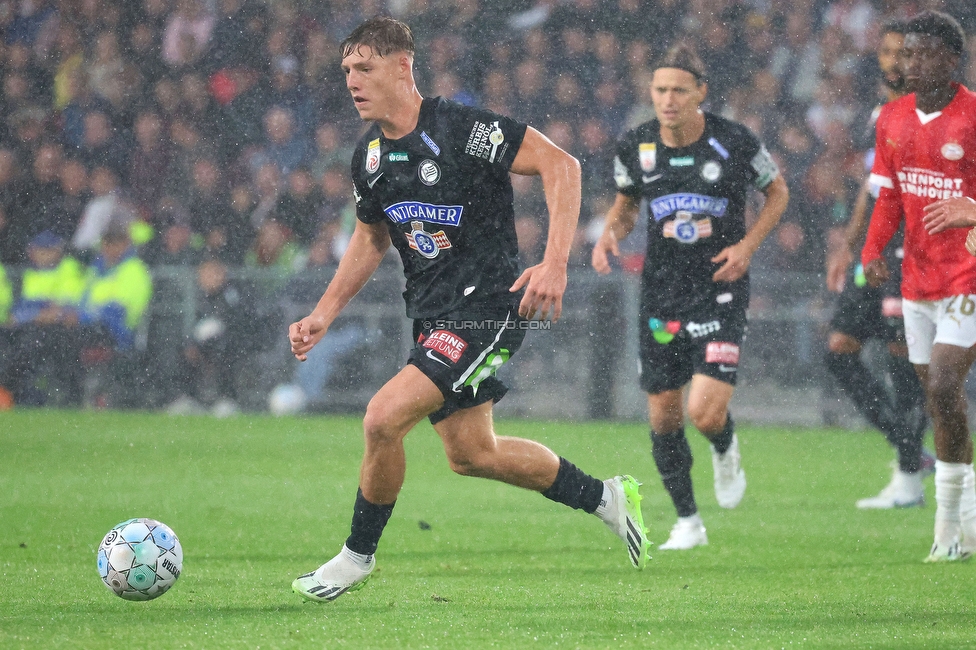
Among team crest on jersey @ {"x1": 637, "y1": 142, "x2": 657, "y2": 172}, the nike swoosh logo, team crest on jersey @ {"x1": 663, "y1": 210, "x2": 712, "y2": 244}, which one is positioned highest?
team crest on jersey @ {"x1": 637, "y1": 142, "x2": 657, "y2": 172}

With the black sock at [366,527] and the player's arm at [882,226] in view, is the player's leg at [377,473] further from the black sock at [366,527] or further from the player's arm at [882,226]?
the player's arm at [882,226]

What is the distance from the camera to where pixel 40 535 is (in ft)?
20.2

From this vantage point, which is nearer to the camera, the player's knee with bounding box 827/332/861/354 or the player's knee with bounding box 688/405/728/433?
the player's knee with bounding box 688/405/728/433

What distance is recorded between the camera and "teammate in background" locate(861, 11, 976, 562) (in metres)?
5.61

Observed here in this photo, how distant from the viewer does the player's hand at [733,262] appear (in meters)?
6.30

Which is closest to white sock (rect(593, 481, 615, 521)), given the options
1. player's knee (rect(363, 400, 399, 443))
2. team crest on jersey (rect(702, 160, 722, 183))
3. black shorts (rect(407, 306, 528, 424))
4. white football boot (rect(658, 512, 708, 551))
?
black shorts (rect(407, 306, 528, 424))

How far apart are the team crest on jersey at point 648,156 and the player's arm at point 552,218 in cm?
188

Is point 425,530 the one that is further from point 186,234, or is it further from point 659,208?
point 186,234

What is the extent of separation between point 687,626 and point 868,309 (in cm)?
414

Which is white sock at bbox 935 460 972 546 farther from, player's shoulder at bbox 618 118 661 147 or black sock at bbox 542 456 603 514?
player's shoulder at bbox 618 118 661 147

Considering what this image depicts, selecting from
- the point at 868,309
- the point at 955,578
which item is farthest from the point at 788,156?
the point at 955,578

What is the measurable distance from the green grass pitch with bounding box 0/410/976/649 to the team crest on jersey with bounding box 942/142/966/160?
1711 mm

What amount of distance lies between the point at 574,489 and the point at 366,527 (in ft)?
2.73

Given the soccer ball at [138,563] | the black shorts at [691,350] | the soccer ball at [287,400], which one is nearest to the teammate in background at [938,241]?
the black shorts at [691,350]
